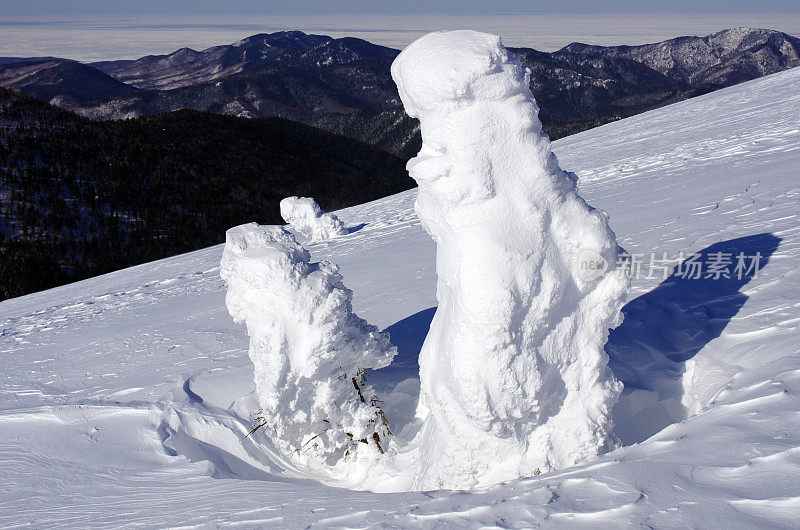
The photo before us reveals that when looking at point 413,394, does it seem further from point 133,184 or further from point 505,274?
point 133,184

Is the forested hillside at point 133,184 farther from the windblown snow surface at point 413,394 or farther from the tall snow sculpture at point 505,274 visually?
the tall snow sculpture at point 505,274

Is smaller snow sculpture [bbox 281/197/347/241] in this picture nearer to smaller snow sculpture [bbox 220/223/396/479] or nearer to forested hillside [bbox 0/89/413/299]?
smaller snow sculpture [bbox 220/223/396/479]

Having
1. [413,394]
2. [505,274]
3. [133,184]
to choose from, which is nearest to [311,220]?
[413,394]

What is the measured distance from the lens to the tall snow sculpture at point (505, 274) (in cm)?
387

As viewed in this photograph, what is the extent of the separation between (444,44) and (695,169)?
417 inches

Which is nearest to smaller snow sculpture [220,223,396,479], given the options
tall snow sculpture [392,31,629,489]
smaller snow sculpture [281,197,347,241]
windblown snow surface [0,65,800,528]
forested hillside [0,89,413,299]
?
windblown snow surface [0,65,800,528]

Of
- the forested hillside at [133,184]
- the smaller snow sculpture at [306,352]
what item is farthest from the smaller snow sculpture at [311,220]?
the forested hillside at [133,184]

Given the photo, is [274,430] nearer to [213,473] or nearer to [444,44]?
[213,473]

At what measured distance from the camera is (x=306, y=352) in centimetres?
512

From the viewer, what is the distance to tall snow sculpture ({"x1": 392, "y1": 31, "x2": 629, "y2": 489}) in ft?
12.7

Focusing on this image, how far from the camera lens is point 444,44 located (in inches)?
155

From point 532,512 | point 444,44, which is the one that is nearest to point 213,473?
point 532,512

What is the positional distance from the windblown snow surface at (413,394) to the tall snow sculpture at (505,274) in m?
0.52

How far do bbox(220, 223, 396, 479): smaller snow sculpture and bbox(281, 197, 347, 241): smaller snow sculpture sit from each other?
9.25m
